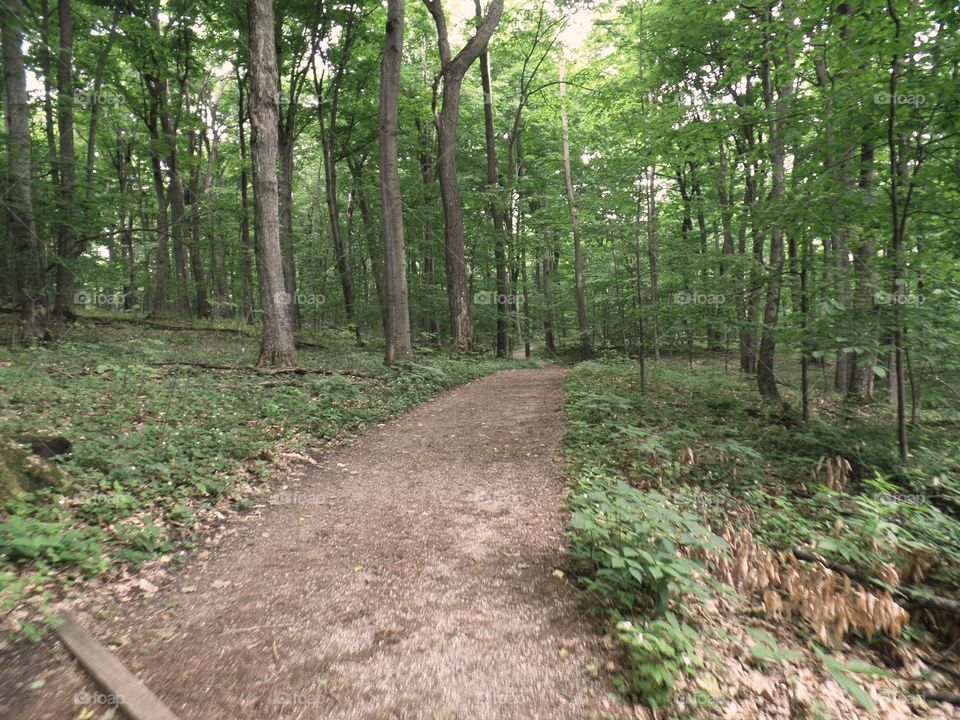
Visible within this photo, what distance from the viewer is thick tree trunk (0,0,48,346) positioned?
9680 mm

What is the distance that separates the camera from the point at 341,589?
129 inches

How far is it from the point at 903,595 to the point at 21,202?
50.1 feet

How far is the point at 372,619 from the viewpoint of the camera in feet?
9.65

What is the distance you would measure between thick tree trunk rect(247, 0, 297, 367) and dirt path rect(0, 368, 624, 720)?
5.50m

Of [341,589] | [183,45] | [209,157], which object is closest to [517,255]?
[183,45]

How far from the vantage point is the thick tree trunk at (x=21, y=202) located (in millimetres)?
9680
